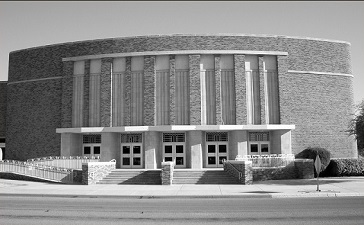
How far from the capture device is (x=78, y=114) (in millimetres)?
38375

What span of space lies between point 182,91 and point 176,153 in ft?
19.2

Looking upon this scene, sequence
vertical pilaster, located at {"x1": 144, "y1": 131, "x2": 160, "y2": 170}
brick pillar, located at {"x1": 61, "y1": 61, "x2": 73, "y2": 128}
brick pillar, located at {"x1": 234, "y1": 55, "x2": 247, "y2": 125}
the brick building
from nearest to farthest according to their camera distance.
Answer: vertical pilaster, located at {"x1": 144, "y1": 131, "x2": 160, "y2": 170} < brick pillar, located at {"x1": 234, "y1": 55, "x2": 247, "y2": 125} < the brick building < brick pillar, located at {"x1": 61, "y1": 61, "x2": 73, "y2": 128}

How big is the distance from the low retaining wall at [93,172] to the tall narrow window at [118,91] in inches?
312

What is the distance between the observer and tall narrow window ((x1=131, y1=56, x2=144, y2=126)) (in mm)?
37156

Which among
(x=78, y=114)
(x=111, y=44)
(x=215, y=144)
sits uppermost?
(x=111, y=44)

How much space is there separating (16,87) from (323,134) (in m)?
31.6

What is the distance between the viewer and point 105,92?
37.6 m

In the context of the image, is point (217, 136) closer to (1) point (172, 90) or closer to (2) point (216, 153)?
(2) point (216, 153)

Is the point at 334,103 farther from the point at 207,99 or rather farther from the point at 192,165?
the point at 192,165

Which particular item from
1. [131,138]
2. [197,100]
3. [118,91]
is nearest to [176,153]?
[131,138]

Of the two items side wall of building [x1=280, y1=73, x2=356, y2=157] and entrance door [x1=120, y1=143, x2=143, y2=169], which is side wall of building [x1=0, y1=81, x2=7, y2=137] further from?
side wall of building [x1=280, y1=73, x2=356, y2=157]

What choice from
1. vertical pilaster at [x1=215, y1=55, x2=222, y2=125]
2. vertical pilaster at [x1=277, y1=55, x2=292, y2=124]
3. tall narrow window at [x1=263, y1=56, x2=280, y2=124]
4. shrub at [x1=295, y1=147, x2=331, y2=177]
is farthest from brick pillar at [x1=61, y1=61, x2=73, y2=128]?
shrub at [x1=295, y1=147, x2=331, y2=177]

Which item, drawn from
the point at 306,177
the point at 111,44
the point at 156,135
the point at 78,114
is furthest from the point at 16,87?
the point at 306,177

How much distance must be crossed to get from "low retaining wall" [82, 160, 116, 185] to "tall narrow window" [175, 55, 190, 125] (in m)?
9.24
